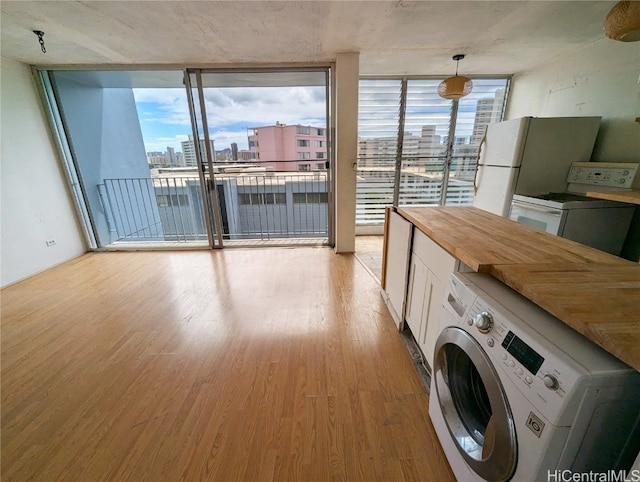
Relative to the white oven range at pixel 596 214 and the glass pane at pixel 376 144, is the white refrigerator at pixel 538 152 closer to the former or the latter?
the white oven range at pixel 596 214

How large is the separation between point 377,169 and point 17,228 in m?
4.55

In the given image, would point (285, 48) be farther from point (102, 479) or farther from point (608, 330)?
point (102, 479)

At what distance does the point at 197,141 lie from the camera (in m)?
3.27

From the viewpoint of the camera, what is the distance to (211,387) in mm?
1489

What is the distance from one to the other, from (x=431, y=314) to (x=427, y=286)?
0.50ft

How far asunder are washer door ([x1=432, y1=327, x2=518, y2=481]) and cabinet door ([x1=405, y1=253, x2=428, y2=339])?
16.5 inches

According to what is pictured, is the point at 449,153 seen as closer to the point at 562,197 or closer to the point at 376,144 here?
the point at 376,144

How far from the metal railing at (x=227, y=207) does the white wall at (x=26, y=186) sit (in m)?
0.80

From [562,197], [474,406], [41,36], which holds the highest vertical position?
[41,36]

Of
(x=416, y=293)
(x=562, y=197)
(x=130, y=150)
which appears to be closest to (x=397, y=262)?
(x=416, y=293)

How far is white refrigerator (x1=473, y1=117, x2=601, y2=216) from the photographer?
8.02 feet

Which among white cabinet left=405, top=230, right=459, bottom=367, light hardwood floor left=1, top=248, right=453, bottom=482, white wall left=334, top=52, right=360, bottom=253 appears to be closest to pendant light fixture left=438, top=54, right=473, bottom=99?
white wall left=334, top=52, right=360, bottom=253

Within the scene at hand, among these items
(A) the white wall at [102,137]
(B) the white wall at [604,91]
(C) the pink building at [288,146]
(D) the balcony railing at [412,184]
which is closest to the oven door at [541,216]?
(B) the white wall at [604,91]

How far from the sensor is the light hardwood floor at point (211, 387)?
1.12 m
